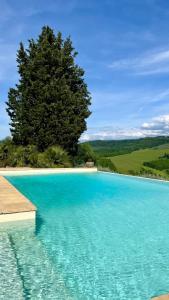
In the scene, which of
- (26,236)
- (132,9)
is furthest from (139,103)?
(26,236)

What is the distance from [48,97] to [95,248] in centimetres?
1607

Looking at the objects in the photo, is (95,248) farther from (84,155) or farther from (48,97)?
(84,155)

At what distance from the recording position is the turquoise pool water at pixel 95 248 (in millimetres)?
4473

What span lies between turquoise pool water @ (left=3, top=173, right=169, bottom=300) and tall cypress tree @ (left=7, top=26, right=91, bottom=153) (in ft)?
30.9

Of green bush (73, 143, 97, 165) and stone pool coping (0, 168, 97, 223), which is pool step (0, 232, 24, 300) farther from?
green bush (73, 143, 97, 165)

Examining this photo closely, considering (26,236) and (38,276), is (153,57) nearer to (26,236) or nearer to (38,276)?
(26,236)

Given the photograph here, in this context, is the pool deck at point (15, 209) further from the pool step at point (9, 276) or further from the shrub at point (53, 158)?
the shrub at point (53, 158)

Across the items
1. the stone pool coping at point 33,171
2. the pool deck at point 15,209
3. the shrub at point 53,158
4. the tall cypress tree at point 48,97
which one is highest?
the tall cypress tree at point 48,97

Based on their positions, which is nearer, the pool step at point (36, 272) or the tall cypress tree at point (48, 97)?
the pool step at point (36, 272)

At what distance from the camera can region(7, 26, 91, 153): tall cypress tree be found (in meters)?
21.1

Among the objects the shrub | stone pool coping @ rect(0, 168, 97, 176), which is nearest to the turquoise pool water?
stone pool coping @ rect(0, 168, 97, 176)

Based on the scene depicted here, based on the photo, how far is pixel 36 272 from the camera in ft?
16.1

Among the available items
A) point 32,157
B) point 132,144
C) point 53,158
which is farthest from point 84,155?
point 132,144

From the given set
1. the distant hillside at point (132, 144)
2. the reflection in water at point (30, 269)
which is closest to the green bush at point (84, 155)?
the reflection in water at point (30, 269)
